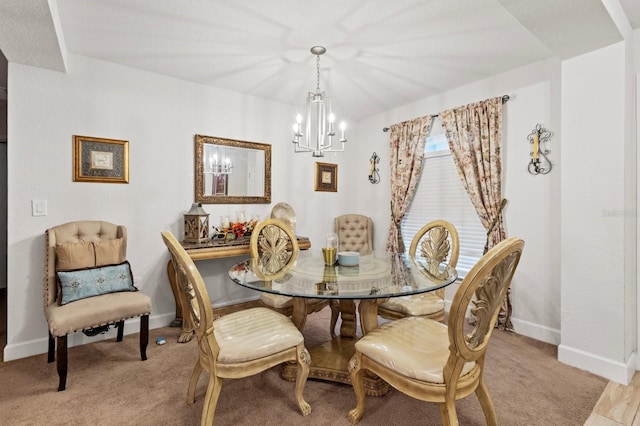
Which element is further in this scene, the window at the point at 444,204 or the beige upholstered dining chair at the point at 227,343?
the window at the point at 444,204

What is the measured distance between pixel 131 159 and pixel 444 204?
135 inches

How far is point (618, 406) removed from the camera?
1.92 meters

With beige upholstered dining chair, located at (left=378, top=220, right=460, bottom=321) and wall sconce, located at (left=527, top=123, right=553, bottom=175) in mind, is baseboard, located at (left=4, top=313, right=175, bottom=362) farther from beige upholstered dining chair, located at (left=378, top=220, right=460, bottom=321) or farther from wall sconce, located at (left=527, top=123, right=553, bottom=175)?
wall sconce, located at (left=527, top=123, right=553, bottom=175)

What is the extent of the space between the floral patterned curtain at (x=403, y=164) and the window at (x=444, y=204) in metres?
0.09

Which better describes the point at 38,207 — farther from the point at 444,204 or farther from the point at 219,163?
the point at 444,204

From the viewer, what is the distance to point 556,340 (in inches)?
111

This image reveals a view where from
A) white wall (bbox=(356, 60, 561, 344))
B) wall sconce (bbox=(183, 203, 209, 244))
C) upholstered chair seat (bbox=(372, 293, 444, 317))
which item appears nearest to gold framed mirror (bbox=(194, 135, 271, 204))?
wall sconce (bbox=(183, 203, 209, 244))

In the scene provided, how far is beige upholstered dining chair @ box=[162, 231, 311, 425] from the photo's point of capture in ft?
5.11

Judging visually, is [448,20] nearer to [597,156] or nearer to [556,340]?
[597,156]

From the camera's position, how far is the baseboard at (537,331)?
282 centimetres

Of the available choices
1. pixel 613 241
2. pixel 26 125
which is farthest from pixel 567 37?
pixel 26 125

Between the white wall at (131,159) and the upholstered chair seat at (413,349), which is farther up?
the white wall at (131,159)

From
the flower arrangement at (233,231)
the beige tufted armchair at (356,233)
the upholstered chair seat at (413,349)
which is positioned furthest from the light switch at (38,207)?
the beige tufted armchair at (356,233)

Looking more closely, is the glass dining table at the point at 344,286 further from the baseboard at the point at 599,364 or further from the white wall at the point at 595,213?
the baseboard at the point at 599,364
